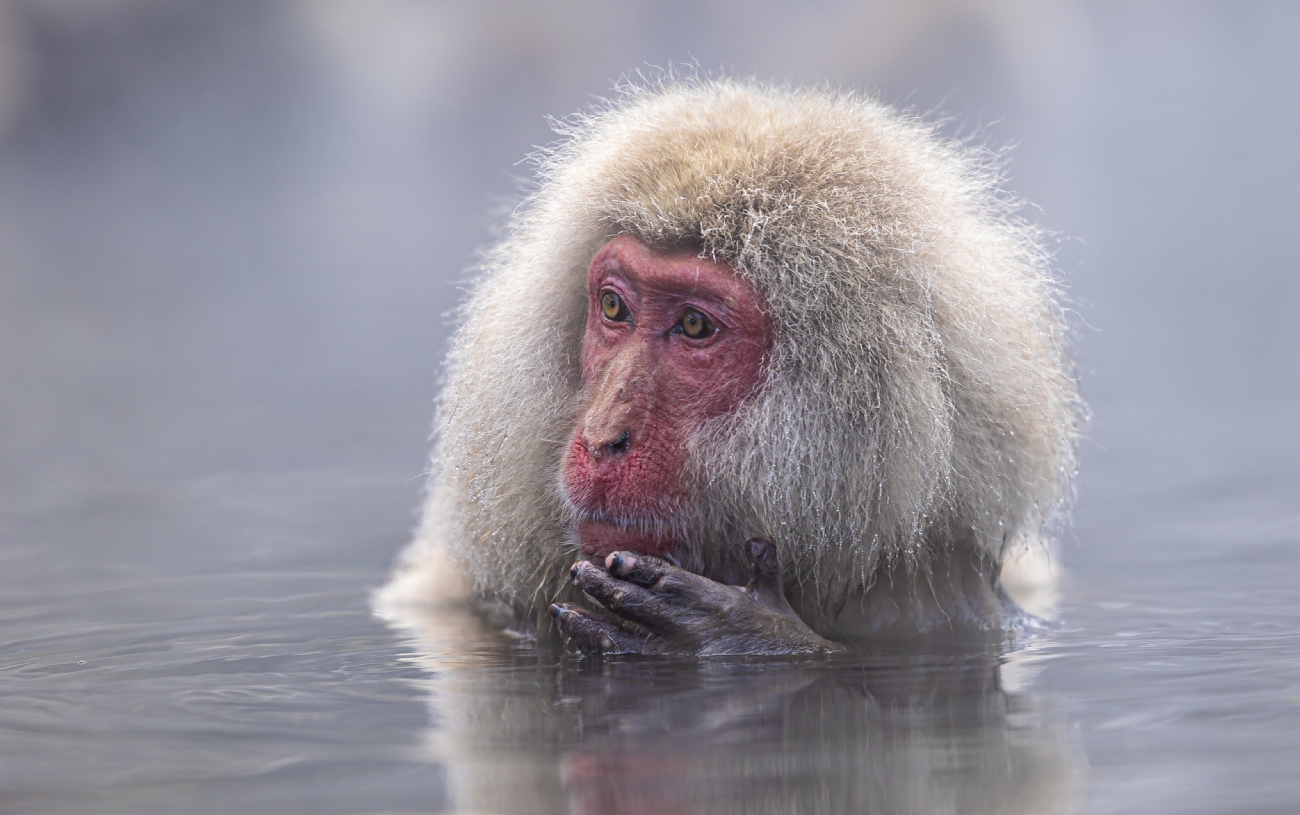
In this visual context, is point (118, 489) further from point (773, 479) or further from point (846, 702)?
point (846, 702)

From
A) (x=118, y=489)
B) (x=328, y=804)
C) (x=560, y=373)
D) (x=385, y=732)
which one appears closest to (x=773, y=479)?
(x=560, y=373)

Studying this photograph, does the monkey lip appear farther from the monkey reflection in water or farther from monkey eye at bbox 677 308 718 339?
monkey eye at bbox 677 308 718 339

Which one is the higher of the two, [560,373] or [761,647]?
[560,373]

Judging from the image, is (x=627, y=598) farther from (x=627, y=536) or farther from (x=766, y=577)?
(x=766, y=577)

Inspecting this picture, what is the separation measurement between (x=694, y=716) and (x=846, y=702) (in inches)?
12.8

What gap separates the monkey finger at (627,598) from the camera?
3.20m

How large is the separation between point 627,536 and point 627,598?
0.19 m

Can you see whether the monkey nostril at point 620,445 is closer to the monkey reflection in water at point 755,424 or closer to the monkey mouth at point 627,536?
the monkey reflection in water at point 755,424

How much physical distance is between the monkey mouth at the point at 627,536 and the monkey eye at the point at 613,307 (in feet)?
1.64

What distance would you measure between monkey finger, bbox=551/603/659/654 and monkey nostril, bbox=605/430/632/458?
0.39m

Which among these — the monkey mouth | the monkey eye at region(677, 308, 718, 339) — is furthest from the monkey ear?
the monkey eye at region(677, 308, 718, 339)

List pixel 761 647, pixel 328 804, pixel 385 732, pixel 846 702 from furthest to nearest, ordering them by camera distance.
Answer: pixel 761 647 < pixel 846 702 < pixel 385 732 < pixel 328 804

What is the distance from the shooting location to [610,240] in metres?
3.62

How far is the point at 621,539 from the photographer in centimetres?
334
